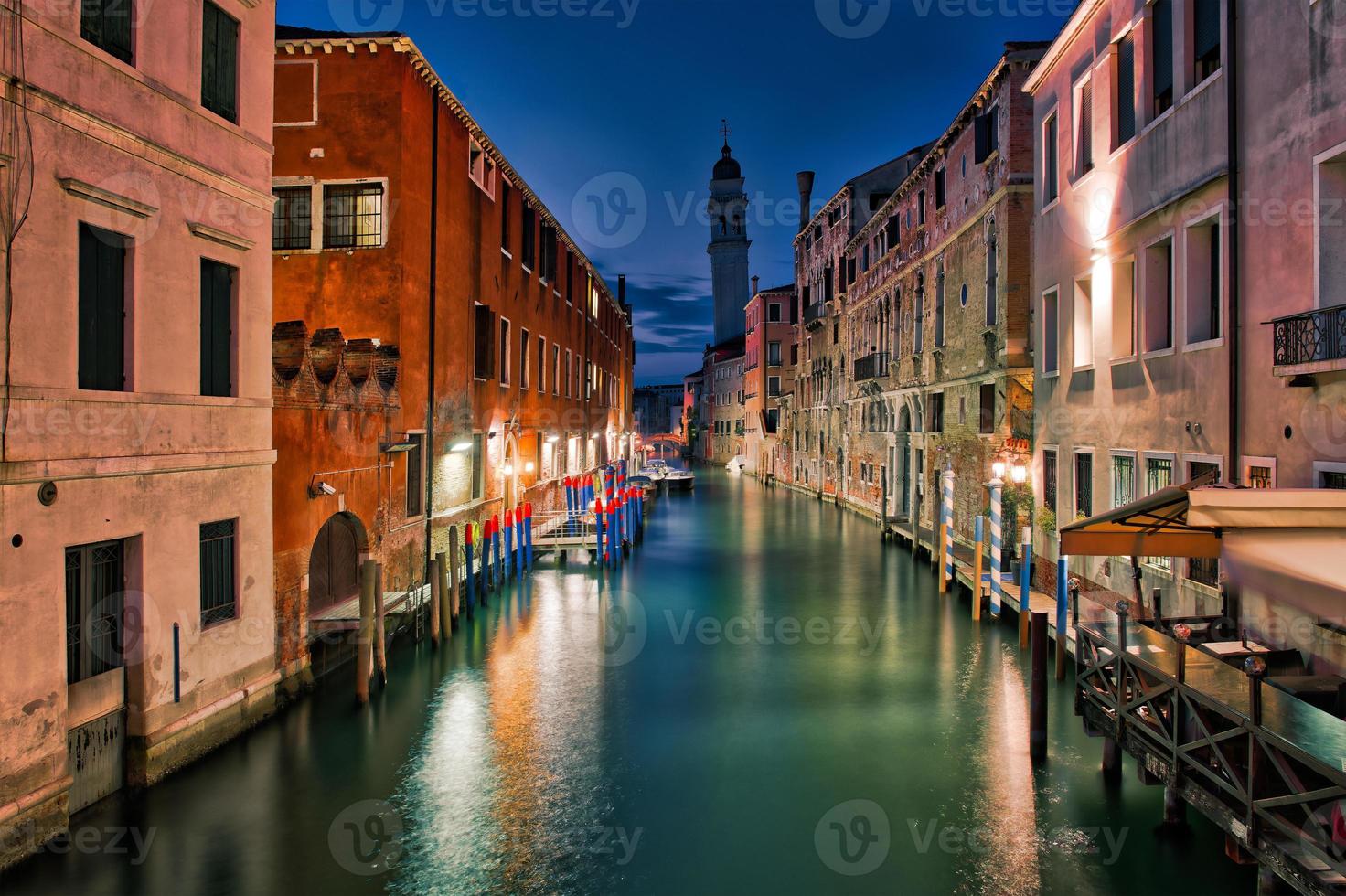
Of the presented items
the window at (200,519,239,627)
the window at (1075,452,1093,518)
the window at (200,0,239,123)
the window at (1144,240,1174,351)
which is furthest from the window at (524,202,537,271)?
the window at (1144,240,1174,351)

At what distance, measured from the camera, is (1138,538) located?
7.56 metres

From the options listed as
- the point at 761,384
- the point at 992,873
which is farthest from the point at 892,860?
the point at 761,384

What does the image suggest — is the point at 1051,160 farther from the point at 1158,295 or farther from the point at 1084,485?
the point at 1084,485

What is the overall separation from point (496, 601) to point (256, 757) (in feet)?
25.0

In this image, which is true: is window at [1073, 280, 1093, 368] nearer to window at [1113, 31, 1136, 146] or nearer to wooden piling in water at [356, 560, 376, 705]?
window at [1113, 31, 1136, 146]

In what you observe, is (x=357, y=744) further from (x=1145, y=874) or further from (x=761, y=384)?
(x=761, y=384)

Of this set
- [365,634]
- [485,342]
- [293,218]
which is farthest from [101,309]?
[485,342]

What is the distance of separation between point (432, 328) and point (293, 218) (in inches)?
110

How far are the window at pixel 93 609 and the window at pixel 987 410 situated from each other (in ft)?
51.0

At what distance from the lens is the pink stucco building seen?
5840 millimetres

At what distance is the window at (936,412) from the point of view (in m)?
21.6

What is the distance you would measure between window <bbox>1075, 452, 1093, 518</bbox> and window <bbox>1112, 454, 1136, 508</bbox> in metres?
0.95

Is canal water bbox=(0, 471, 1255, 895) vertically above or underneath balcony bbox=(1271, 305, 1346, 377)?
underneath

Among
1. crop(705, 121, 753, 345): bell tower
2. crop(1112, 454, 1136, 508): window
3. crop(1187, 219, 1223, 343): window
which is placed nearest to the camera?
crop(1187, 219, 1223, 343): window
